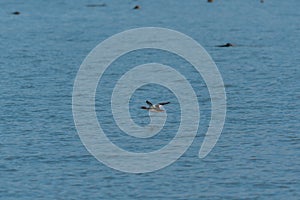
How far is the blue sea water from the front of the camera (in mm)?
23469

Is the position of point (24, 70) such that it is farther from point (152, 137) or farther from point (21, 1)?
point (21, 1)

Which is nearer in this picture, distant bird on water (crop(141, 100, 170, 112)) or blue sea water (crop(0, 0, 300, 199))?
blue sea water (crop(0, 0, 300, 199))

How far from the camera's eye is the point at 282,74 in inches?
1626

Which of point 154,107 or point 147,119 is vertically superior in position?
point 154,107

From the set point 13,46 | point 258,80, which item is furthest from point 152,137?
point 13,46

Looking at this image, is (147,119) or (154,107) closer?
(147,119)

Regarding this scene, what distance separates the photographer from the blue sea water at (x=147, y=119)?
2347 centimetres

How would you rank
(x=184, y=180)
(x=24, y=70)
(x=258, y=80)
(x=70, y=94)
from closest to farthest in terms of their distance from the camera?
(x=184, y=180), (x=70, y=94), (x=258, y=80), (x=24, y=70)

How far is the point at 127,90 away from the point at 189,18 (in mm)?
35712

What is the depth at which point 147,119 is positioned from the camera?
3155 centimetres

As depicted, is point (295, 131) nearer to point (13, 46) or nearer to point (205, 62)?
point (205, 62)

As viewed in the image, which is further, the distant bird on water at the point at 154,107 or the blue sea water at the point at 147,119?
the distant bird on water at the point at 154,107

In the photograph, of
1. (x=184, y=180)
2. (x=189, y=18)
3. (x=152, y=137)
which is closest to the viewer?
(x=184, y=180)

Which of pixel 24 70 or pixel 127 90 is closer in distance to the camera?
pixel 127 90
